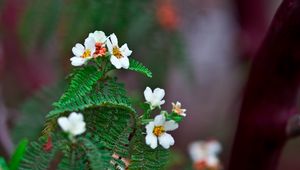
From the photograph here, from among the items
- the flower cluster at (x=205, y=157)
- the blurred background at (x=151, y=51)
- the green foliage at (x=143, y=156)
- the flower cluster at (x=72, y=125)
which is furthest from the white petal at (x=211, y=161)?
the flower cluster at (x=72, y=125)

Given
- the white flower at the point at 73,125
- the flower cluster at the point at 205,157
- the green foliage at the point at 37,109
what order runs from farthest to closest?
the green foliage at the point at 37,109
the flower cluster at the point at 205,157
the white flower at the point at 73,125

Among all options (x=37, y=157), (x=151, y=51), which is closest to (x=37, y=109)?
(x=151, y=51)

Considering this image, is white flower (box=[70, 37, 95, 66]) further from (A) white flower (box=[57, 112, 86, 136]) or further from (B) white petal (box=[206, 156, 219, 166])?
(B) white petal (box=[206, 156, 219, 166])

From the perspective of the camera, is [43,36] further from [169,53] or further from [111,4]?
[169,53]

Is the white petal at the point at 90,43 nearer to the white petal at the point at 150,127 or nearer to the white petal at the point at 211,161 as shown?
the white petal at the point at 150,127

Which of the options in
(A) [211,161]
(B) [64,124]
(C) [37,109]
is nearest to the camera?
(B) [64,124]

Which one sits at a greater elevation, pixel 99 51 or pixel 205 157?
pixel 205 157

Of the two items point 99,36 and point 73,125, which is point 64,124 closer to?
point 73,125
